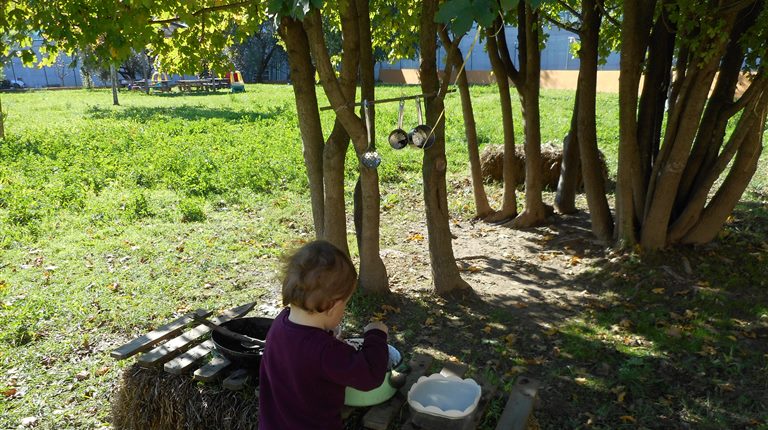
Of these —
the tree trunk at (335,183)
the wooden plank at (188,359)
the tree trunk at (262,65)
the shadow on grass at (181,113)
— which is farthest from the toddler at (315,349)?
the tree trunk at (262,65)

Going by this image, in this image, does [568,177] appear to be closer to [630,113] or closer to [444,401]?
[630,113]

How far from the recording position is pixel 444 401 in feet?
9.65

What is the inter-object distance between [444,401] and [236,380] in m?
1.16

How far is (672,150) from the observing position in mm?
5754

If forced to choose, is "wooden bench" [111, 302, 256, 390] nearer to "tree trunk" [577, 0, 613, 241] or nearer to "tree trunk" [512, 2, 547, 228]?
"tree trunk" [577, 0, 613, 241]

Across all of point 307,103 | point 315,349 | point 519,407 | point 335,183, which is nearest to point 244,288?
point 335,183

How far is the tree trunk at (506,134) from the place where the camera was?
7.36 meters

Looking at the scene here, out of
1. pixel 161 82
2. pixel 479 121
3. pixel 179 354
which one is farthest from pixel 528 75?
pixel 161 82

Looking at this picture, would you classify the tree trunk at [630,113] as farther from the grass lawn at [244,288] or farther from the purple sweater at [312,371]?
the purple sweater at [312,371]

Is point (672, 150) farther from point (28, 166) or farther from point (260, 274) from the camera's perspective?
point (28, 166)

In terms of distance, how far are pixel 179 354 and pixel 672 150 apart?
4595 mm

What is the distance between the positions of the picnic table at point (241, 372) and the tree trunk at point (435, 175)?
169 centimetres

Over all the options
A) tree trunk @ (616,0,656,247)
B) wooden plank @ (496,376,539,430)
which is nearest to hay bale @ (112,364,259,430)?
wooden plank @ (496,376,539,430)

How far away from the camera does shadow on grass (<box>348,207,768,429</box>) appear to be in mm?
3842
